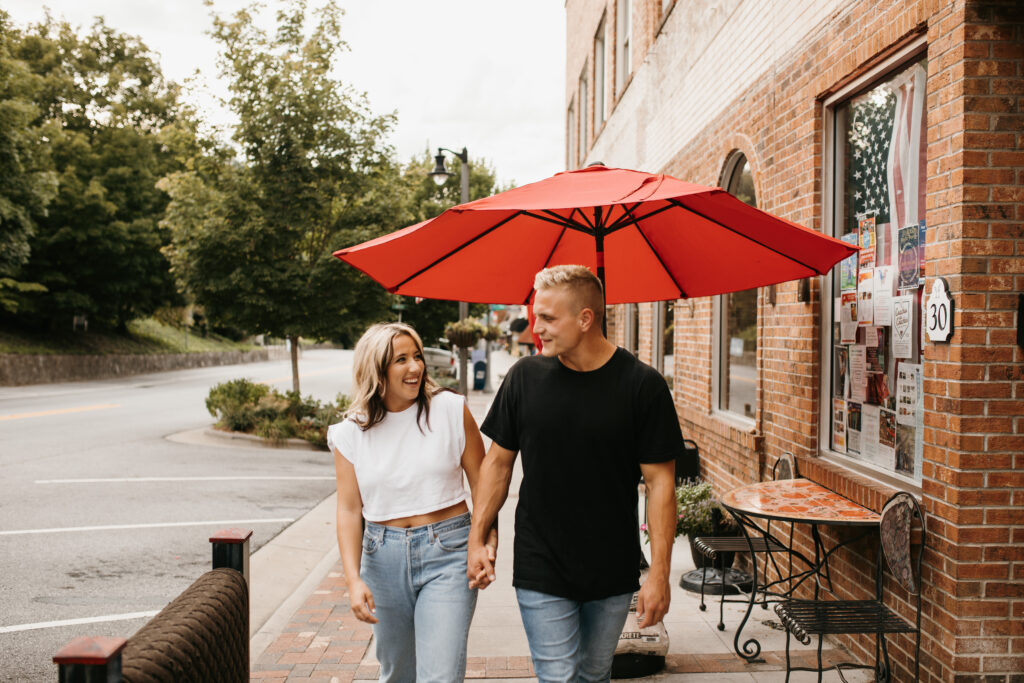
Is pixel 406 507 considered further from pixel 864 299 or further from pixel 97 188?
pixel 97 188

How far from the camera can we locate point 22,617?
5.30m

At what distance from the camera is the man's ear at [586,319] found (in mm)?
2613

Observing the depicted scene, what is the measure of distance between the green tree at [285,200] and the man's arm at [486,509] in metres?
12.7

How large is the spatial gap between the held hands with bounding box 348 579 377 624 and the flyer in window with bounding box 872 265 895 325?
3.18 m

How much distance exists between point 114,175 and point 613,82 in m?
A: 27.3

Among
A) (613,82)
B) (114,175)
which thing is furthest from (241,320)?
(114,175)

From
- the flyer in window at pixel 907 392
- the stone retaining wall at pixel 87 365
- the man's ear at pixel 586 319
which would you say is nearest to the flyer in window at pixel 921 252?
the flyer in window at pixel 907 392

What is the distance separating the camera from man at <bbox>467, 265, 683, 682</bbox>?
2.58m

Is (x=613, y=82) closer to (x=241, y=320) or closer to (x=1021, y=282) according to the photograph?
(x=241, y=320)

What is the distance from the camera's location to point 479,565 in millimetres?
2734

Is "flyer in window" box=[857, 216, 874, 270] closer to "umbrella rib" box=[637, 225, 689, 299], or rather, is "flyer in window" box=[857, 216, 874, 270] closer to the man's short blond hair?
"umbrella rib" box=[637, 225, 689, 299]

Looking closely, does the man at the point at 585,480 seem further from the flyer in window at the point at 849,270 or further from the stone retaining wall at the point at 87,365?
the stone retaining wall at the point at 87,365

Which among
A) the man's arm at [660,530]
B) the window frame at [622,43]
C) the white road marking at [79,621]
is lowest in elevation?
the white road marking at [79,621]

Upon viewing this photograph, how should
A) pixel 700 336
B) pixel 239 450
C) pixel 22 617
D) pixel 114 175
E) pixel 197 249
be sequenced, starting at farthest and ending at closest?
pixel 114 175 → pixel 197 249 → pixel 239 450 → pixel 700 336 → pixel 22 617
